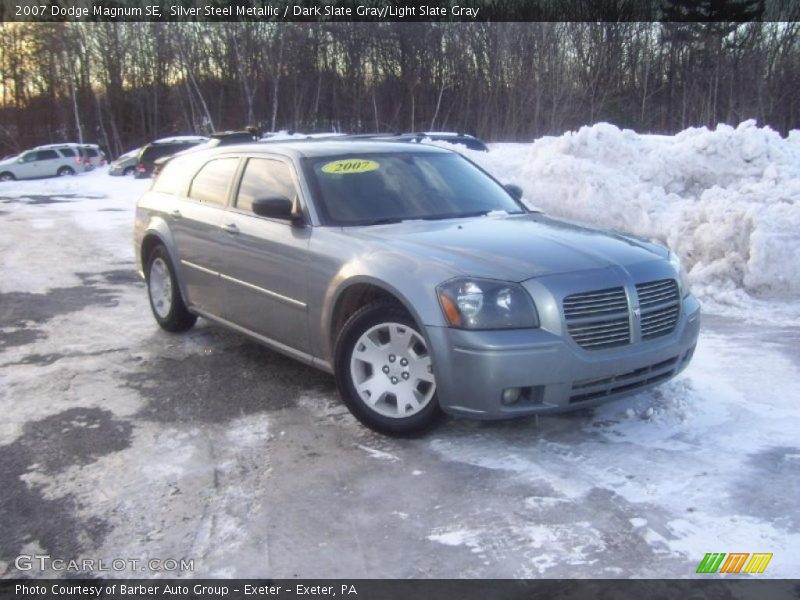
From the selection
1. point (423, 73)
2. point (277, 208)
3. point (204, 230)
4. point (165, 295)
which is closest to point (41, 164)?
point (423, 73)

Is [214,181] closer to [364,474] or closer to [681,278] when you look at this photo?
[364,474]

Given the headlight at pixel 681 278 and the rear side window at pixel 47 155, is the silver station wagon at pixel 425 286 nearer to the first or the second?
the headlight at pixel 681 278

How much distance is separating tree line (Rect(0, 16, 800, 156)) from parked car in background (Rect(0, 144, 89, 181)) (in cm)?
1393

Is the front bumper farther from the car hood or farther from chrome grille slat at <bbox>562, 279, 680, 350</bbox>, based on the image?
the car hood

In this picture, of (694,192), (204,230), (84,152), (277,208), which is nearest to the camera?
(277,208)

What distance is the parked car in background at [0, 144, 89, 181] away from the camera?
34844mm

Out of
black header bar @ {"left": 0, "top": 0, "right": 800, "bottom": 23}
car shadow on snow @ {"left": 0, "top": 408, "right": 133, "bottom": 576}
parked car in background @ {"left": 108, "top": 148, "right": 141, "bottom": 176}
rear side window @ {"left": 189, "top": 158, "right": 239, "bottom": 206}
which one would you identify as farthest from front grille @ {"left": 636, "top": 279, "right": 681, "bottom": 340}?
black header bar @ {"left": 0, "top": 0, "right": 800, "bottom": 23}

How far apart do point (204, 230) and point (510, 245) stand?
101 inches

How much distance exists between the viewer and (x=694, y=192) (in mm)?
11898

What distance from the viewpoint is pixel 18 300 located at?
321 inches

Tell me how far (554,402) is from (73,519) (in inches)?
90.6

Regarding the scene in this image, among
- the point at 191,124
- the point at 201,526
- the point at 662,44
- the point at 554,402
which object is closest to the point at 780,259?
the point at 554,402

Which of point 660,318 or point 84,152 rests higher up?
point 84,152

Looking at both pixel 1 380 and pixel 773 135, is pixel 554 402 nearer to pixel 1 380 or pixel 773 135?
pixel 1 380
